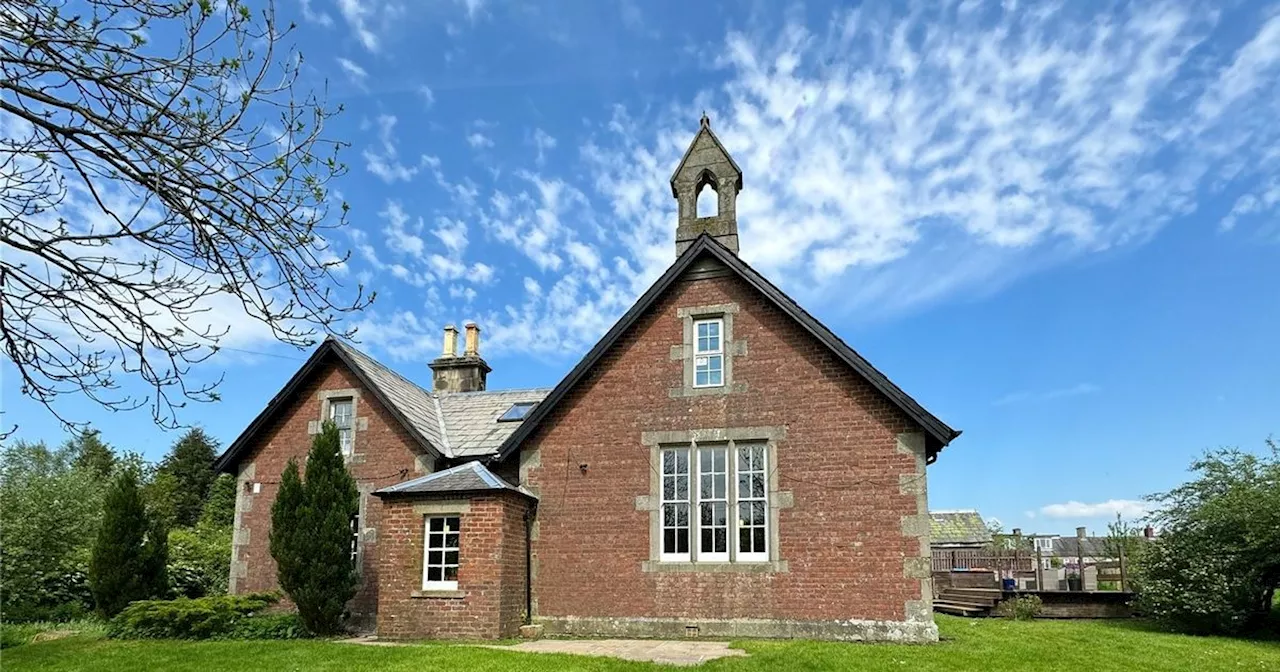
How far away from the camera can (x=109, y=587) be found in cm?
1727

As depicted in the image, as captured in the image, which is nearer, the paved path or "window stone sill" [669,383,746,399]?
the paved path

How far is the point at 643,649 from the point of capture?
1273 cm

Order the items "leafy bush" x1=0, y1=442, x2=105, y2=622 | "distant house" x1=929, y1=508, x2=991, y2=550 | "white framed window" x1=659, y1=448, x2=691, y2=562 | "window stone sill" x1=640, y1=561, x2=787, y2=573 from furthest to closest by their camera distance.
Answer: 1. "distant house" x1=929, y1=508, x2=991, y2=550
2. "leafy bush" x1=0, y1=442, x2=105, y2=622
3. "white framed window" x1=659, y1=448, x2=691, y2=562
4. "window stone sill" x1=640, y1=561, x2=787, y2=573

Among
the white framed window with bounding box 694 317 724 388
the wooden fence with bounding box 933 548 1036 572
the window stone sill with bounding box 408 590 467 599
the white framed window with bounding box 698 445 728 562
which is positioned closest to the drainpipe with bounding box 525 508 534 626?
the window stone sill with bounding box 408 590 467 599

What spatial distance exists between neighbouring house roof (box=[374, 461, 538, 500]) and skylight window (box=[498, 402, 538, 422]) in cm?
363

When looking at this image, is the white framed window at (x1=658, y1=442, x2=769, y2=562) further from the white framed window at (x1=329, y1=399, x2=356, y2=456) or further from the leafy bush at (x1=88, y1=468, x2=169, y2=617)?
the leafy bush at (x1=88, y1=468, x2=169, y2=617)

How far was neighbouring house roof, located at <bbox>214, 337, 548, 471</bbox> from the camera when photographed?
17812 millimetres

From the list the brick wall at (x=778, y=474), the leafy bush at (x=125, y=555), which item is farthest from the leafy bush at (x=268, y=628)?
the brick wall at (x=778, y=474)

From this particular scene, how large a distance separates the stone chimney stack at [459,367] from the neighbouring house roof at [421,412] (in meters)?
1.76

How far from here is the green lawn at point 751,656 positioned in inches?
437

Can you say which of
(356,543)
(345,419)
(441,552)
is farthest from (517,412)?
(441,552)

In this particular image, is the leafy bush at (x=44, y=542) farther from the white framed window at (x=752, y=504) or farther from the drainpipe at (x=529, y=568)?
the white framed window at (x=752, y=504)

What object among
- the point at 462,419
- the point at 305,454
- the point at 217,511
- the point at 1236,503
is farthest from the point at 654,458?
the point at 217,511

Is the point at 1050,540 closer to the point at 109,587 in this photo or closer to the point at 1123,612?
the point at 1123,612
